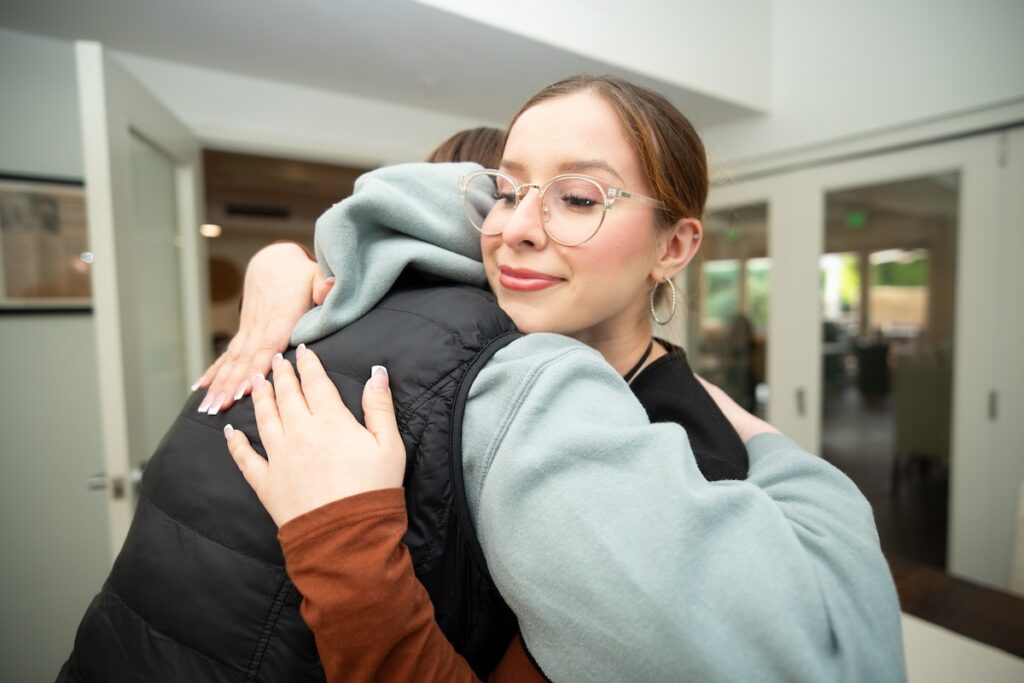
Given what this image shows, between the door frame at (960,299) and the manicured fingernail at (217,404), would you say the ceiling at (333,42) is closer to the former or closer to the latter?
the door frame at (960,299)

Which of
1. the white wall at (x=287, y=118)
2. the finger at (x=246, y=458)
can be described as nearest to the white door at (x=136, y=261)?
the white wall at (x=287, y=118)

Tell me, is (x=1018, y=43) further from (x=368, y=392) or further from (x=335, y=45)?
(x=368, y=392)

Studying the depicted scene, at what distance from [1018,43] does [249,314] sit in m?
2.89

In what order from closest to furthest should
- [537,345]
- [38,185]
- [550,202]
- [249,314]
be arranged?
[537,345], [550,202], [249,314], [38,185]

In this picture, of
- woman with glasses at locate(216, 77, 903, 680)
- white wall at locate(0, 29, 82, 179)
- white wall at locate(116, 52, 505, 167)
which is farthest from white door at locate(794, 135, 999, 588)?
white wall at locate(0, 29, 82, 179)

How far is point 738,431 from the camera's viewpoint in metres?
0.90

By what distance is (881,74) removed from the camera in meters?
2.41

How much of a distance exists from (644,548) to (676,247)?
0.58 metres

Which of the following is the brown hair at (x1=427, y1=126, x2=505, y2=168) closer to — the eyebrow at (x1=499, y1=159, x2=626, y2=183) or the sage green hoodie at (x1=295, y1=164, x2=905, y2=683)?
the eyebrow at (x1=499, y1=159, x2=626, y2=183)

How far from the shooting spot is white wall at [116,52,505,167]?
7.35ft

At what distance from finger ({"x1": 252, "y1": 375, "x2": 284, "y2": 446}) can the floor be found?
298cm

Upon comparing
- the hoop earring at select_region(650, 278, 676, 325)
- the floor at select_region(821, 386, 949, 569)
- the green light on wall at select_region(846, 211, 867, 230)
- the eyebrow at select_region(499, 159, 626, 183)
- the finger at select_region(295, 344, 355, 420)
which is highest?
the green light on wall at select_region(846, 211, 867, 230)

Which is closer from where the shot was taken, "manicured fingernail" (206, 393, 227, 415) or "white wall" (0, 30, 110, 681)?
"manicured fingernail" (206, 393, 227, 415)

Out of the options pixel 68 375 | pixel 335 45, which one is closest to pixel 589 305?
pixel 335 45
